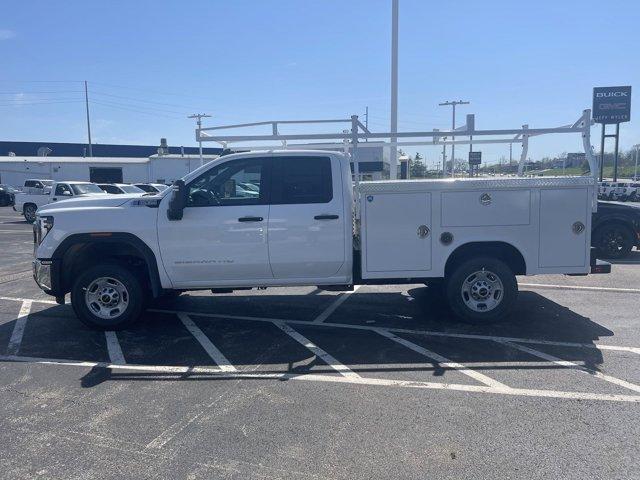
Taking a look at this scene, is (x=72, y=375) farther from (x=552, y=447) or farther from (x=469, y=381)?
(x=552, y=447)

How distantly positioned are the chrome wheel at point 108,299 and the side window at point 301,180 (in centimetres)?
216

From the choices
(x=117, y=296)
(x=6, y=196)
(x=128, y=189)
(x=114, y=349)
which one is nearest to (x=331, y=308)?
(x=117, y=296)

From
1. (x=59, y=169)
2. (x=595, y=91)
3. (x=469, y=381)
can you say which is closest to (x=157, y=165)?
(x=59, y=169)

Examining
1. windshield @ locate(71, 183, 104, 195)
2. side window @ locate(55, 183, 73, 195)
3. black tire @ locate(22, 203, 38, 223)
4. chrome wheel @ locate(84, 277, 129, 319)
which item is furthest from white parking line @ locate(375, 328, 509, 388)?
black tire @ locate(22, 203, 38, 223)

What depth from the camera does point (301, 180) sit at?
6422 mm

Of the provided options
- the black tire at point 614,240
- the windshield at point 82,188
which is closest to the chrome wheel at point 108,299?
the black tire at point 614,240

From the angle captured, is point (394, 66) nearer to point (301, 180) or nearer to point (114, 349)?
point (301, 180)

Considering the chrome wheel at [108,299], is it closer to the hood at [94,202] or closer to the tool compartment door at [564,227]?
the hood at [94,202]

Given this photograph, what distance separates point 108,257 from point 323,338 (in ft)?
9.21

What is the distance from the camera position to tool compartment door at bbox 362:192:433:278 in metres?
6.41

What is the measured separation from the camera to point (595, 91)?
42.9 meters

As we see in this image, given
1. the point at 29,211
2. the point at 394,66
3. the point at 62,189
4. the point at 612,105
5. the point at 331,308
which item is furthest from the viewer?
the point at 612,105

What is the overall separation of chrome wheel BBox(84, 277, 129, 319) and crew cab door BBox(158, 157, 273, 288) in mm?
691

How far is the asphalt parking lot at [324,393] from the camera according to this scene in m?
3.58
